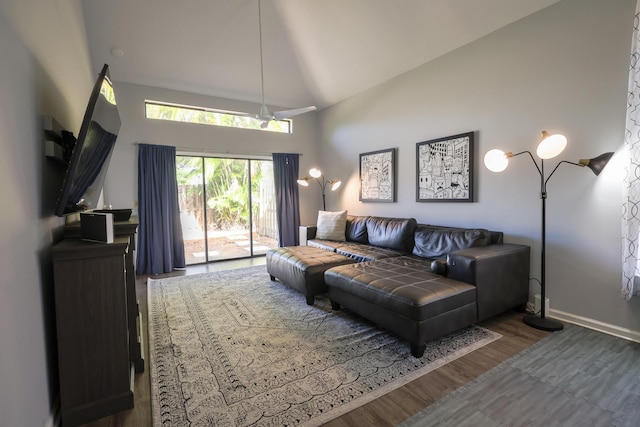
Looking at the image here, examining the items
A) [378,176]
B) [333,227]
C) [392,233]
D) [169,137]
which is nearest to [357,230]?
[333,227]

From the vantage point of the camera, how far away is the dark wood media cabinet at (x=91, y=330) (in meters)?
1.55

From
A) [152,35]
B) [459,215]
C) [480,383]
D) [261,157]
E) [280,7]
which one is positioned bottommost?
[480,383]

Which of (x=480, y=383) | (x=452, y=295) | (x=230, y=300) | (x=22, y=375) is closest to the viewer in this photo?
(x=22, y=375)

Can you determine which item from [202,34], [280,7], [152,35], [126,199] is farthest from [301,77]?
[126,199]

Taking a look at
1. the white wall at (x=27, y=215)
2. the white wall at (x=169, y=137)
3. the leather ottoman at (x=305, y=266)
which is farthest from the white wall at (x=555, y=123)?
the white wall at (x=27, y=215)

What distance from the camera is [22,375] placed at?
1215 mm

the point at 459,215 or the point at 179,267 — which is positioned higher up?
Result: the point at 459,215

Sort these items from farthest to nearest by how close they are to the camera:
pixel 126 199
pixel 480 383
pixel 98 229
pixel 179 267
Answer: pixel 179 267, pixel 126 199, pixel 480 383, pixel 98 229

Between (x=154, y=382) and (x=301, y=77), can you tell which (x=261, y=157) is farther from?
(x=154, y=382)

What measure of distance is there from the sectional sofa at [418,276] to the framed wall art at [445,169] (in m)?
0.45

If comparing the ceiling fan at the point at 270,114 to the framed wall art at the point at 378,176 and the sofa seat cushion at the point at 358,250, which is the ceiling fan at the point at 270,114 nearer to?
the framed wall art at the point at 378,176

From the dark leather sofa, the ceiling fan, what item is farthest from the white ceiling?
the dark leather sofa

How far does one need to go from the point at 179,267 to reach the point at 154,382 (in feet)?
11.0

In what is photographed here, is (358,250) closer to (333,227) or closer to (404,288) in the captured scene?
(333,227)
